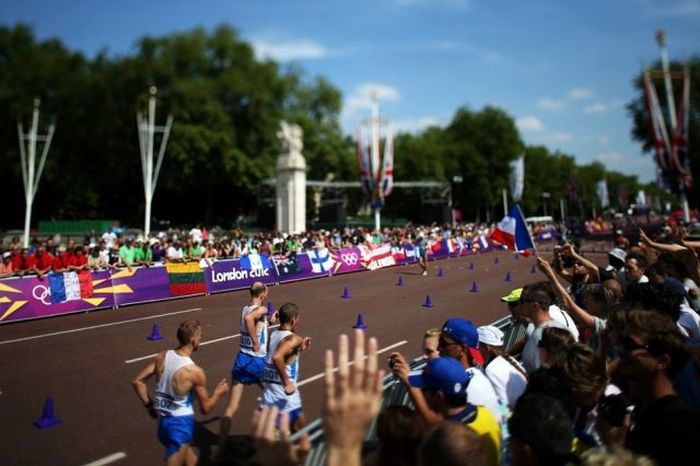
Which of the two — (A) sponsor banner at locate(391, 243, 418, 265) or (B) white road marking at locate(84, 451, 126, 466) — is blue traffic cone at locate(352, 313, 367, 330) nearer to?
(B) white road marking at locate(84, 451, 126, 466)

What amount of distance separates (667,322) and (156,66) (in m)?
50.8

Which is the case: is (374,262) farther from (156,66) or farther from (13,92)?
(13,92)

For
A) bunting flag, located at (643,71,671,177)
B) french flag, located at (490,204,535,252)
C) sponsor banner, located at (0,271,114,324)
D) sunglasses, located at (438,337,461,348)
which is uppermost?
bunting flag, located at (643,71,671,177)

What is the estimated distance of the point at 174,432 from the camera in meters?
4.42

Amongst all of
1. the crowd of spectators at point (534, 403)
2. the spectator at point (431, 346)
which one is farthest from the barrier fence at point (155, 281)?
the crowd of spectators at point (534, 403)

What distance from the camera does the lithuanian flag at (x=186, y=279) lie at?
54.7 ft

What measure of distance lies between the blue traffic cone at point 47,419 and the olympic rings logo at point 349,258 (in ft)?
57.9

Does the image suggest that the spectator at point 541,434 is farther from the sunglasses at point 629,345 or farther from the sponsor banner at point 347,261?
the sponsor banner at point 347,261

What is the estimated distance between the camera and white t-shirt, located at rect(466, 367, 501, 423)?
3766 mm

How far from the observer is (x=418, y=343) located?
1038cm

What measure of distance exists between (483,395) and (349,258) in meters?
20.4

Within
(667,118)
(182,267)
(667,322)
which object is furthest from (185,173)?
(667,118)

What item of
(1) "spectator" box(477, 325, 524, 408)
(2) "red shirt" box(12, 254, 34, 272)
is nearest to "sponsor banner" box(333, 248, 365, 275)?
(2) "red shirt" box(12, 254, 34, 272)

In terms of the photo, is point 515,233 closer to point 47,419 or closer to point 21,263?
point 47,419
